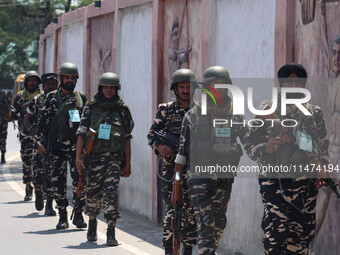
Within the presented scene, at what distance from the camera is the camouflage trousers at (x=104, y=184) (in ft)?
34.0

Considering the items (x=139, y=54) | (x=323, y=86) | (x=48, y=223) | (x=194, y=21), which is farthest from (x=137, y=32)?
(x=323, y=86)

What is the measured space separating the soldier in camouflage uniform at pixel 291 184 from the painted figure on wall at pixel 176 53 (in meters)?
4.48

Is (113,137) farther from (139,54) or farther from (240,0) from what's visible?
(139,54)

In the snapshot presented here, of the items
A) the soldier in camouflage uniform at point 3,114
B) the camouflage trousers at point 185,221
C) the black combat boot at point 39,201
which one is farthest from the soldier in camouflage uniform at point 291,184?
the soldier in camouflage uniform at point 3,114

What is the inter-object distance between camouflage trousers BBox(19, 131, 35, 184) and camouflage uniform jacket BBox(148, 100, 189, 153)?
5954 mm

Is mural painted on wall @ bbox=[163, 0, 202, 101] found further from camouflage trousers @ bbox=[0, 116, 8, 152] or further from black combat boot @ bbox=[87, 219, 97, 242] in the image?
camouflage trousers @ bbox=[0, 116, 8, 152]

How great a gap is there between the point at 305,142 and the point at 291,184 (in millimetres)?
369

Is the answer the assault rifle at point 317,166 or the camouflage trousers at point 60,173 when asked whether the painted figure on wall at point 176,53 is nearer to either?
the camouflage trousers at point 60,173

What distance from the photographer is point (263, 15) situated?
9430 millimetres

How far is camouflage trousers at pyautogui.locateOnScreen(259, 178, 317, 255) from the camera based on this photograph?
7281 millimetres

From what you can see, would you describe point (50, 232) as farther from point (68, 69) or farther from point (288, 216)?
point (288, 216)

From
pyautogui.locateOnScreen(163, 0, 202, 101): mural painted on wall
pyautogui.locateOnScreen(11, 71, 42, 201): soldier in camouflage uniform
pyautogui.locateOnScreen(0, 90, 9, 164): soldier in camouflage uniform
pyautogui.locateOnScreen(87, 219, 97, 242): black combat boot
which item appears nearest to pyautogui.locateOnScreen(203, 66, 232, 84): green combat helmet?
pyautogui.locateOnScreen(163, 0, 202, 101): mural painted on wall

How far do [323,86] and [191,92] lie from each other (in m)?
1.43

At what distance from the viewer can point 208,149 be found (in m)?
7.96
